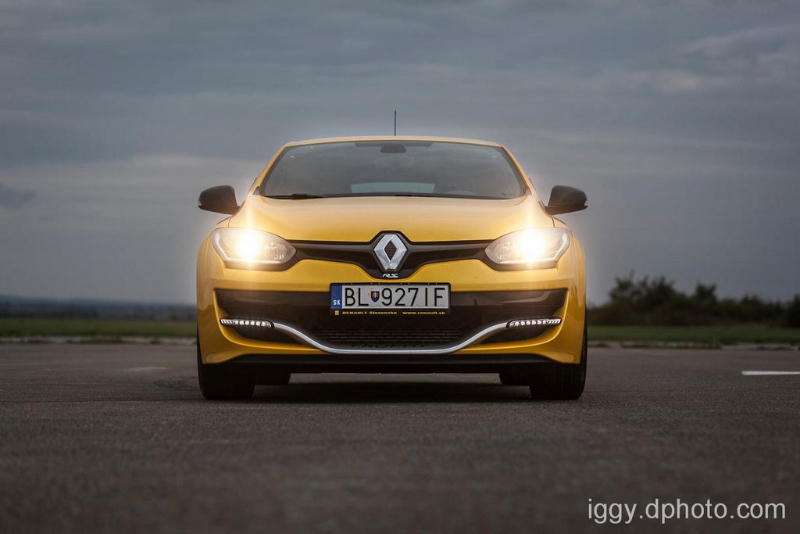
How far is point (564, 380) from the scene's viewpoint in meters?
6.98

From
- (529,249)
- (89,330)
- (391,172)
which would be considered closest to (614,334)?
(89,330)

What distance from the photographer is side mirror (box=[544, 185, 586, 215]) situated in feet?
25.0

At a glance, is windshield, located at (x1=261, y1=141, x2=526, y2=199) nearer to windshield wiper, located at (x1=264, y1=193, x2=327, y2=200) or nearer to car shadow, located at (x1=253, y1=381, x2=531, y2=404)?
windshield wiper, located at (x1=264, y1=193, x2=327, y2=200)

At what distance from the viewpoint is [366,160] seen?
26.5ft

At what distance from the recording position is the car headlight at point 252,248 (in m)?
6.66

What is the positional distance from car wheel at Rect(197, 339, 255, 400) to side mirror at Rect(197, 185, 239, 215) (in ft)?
3.09

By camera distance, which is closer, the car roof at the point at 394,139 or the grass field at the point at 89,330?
the car roof at the point at 394,139

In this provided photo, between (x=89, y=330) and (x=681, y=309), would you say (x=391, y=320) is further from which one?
(x=681, y=309)

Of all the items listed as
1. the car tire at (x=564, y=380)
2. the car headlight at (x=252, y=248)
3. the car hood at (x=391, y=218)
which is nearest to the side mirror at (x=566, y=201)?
the car hood at (x=391, y=218)

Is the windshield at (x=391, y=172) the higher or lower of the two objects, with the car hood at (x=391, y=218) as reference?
higher

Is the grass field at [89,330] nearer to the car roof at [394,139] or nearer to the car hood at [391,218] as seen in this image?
the car roof at [394,139]

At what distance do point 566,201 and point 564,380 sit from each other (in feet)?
4.04

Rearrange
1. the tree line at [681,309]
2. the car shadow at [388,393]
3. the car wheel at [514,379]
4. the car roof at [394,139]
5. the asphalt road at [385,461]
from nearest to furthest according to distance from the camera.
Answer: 1. the asphalt road at [385,461]
2. the car shadow at [388,393]
3. the car roof at [394,139]
4. the car wheel at [514,379]
5. the tree line at [681,309]

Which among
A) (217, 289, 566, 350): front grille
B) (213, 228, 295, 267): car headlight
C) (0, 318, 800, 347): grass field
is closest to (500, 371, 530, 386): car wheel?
(217, 289, 566, 350): front grille
